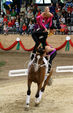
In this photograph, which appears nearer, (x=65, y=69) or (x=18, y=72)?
(x=18, y=72)

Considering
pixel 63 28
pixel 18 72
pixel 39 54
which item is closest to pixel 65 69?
pixel 18 72

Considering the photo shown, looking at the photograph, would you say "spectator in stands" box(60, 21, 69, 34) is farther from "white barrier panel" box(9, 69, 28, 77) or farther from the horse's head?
the horse's head

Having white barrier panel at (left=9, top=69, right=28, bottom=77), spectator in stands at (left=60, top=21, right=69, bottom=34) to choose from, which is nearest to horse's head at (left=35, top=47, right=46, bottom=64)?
white barrier panel at (left=9, top=69, right=28, bottom=77)

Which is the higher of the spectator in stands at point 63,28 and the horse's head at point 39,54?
the horse's head at point 39,54

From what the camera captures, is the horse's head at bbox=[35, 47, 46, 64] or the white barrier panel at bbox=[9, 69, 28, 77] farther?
the white barrier panel at bbox=[9, 69, 28, 77]

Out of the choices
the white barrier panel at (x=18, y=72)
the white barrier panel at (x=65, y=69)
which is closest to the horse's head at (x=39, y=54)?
the white barrier panel at (x=18, y=72)

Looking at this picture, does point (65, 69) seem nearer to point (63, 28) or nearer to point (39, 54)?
point (63, 28)

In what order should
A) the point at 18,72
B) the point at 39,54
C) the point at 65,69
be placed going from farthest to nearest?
the point at 65,69
the point at 18,72
the point at 39,54

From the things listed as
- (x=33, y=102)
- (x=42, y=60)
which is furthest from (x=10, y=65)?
(x=42, y=60)

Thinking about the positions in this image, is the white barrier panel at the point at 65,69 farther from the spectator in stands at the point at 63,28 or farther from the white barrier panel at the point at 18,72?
the spectator in stands at the point at 63,28

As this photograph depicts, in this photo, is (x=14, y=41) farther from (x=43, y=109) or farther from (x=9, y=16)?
(x=43, y=109)

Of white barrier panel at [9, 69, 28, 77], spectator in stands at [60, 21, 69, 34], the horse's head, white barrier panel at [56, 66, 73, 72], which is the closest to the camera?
the horse's head

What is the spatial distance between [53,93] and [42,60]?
2839mm

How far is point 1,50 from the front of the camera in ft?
76.4
